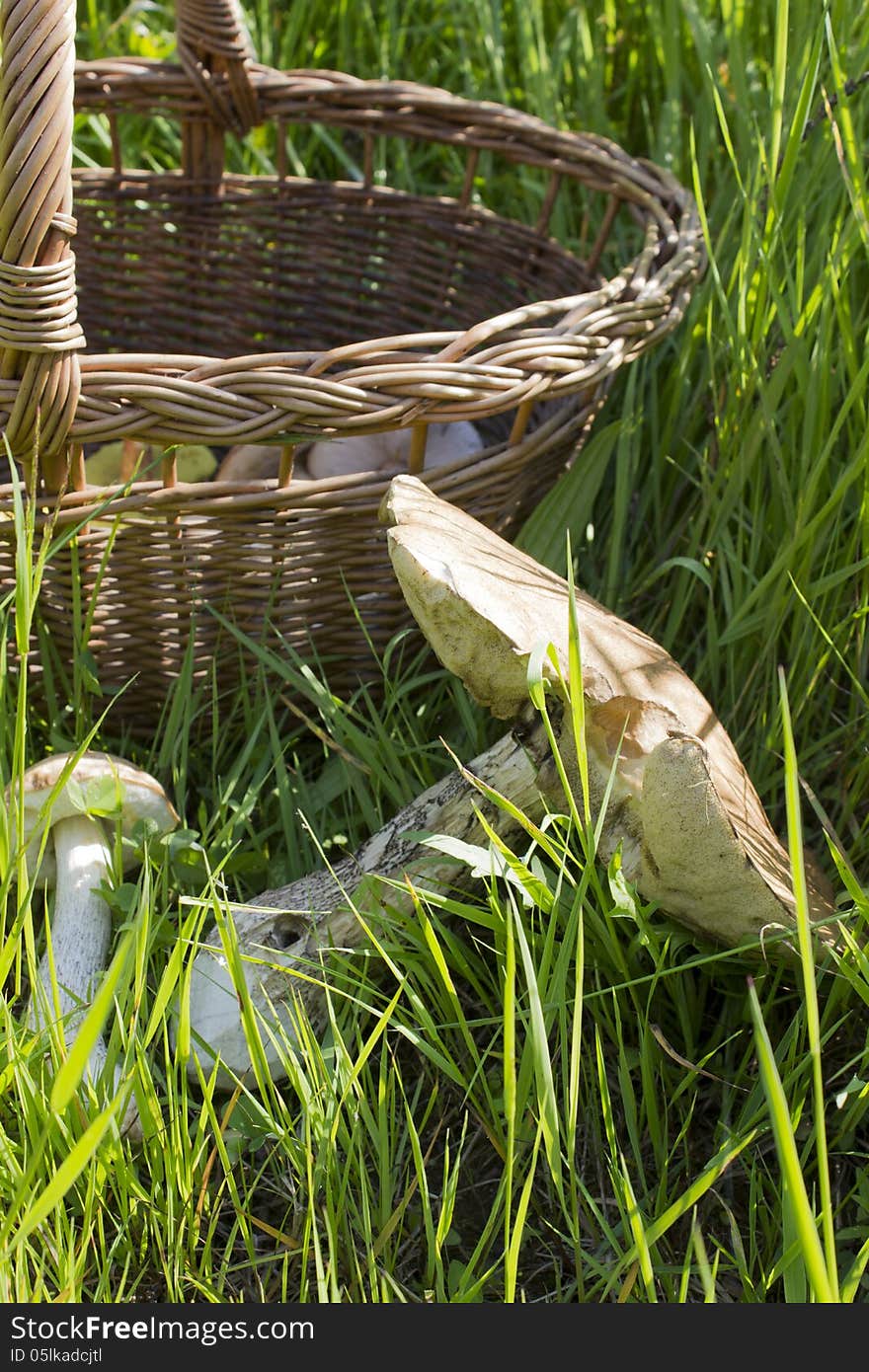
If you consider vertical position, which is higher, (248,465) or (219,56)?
(219,56)

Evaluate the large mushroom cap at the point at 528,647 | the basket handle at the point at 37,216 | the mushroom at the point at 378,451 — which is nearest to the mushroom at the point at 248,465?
the mushroom at the point at 378,451

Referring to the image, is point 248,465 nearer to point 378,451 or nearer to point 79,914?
point 378,451

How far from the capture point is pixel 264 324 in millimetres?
1884

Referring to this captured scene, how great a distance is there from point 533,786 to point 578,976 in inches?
8.6

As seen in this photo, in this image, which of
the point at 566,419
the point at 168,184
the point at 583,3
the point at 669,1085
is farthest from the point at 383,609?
the point at 583,3

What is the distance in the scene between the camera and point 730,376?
50.0 inches

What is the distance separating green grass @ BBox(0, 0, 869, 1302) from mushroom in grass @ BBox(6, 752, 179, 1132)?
0.13ft

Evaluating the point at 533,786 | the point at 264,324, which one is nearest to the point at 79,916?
the point at 533,786

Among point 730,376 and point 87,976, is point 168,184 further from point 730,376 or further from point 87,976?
point 87,976

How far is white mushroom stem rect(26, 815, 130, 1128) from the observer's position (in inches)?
39.2

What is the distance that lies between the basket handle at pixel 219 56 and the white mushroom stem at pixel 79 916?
120 cm

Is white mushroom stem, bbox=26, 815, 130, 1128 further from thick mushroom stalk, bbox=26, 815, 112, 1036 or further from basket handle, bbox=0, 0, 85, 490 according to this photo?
basket handle, bbox=0, 0, 85, 490

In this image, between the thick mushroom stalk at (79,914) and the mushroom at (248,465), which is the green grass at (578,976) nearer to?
the thick mushroom stalk at (79,914)

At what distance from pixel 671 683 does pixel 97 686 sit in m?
0.62
